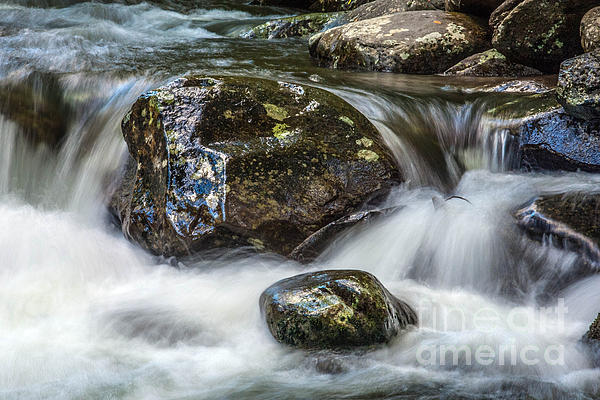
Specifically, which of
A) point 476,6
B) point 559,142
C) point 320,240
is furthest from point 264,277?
point 476,6

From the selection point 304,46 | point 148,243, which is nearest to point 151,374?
point 148,243

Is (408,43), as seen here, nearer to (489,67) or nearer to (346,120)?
(489,67)

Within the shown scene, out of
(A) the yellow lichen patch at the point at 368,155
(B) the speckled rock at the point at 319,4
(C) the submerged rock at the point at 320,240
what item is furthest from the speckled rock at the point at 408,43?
(B) the speckled rock at the point at 319,4

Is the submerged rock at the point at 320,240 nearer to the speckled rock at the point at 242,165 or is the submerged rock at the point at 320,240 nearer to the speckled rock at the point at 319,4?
the speckled rock at the point at 242,165

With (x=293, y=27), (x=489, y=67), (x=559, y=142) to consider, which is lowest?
(x=559, y=142)

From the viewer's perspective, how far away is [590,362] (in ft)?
10.2

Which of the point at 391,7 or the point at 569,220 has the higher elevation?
the point at 391,7

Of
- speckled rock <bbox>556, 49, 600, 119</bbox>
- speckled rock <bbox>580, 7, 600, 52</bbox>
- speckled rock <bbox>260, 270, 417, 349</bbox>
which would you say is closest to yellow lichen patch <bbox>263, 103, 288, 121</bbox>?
speckled rock <bbox>260, 270, 417, 349</bbox>

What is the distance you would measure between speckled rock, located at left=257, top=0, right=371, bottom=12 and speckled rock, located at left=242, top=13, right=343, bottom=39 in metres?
2.26

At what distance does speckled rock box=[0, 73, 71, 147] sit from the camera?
5.58 meters

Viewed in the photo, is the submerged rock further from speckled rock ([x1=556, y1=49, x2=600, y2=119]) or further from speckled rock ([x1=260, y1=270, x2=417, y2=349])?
speckled rock ([x1=556, y1=49, x2=600, y2=119])

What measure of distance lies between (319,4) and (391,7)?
14.4 feet

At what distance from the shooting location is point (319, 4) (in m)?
13.0

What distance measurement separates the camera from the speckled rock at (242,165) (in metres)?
4.14
